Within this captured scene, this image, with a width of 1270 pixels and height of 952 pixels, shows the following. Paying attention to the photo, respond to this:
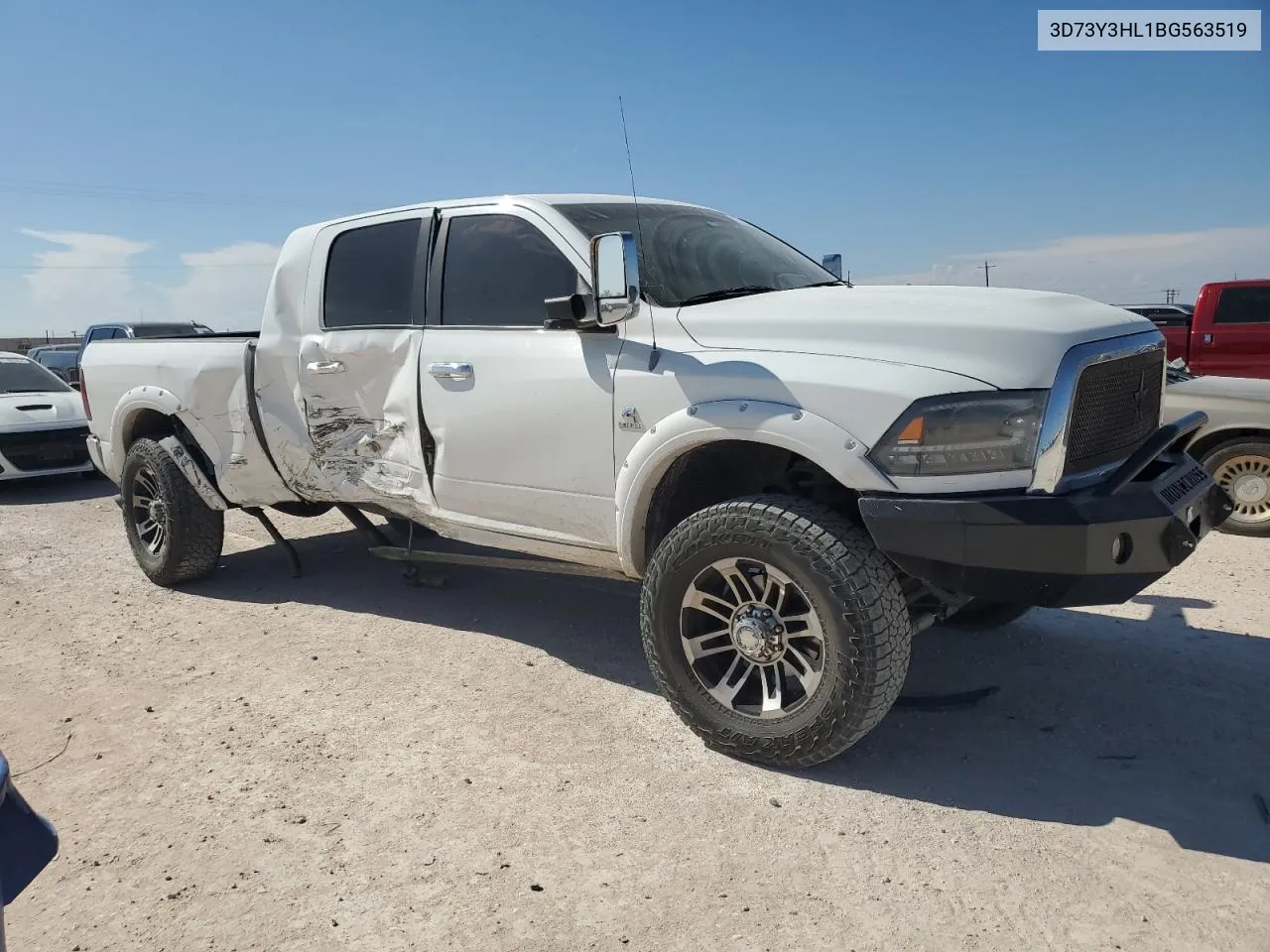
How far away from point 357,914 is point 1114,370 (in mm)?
2876

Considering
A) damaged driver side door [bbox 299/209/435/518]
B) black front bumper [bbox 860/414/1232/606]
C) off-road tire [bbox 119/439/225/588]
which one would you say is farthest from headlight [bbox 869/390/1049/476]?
off-road tire [bbox 119/439/225/588]

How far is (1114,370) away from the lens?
10.3ft

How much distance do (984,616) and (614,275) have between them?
2450mm

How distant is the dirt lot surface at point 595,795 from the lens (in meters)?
2.51

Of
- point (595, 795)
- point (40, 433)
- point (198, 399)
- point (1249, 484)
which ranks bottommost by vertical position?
point (595, 795)

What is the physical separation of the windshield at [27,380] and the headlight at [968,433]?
36.4ft

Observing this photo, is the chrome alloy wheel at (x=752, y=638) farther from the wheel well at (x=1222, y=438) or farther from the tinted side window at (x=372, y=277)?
the wheel well at (x=1222, y=438)

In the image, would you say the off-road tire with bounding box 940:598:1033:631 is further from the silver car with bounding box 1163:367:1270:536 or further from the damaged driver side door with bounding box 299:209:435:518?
the silver car with bounding box 1163:367:1270:536

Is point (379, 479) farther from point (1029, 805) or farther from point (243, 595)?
point (1029, 805)

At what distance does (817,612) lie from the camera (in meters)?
3.09

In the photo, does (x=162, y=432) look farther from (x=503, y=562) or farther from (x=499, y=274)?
(x=499, y=274)

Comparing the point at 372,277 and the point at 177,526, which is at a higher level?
the point at 372,277

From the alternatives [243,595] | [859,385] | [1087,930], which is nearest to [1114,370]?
[859,385]

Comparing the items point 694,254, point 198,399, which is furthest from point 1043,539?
point 198,399
